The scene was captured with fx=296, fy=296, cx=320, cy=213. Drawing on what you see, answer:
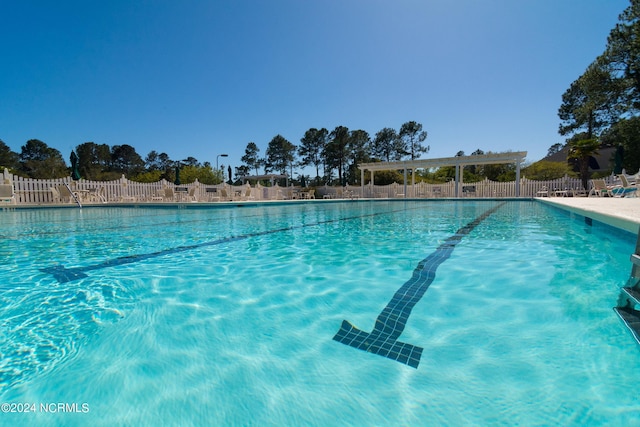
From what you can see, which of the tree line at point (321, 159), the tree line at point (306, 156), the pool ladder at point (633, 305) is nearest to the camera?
the pool ladder at point (633, 305)

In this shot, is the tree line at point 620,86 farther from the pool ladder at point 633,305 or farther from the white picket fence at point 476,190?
the pool ladder at point 633,305

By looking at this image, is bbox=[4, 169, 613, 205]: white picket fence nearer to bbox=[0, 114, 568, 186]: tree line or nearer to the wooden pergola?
the wooden pergola

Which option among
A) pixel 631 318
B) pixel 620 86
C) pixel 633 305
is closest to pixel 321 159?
pixel 620 86

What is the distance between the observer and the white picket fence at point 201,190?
1482 cm

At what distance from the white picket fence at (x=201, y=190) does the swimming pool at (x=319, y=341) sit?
14.7 m

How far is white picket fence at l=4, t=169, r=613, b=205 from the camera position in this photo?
1482 cm

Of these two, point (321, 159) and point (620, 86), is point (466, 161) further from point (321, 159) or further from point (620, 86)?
point (321, 159)

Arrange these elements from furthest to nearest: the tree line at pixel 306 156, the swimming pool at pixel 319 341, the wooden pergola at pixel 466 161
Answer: the tree line at pixel 306 156, the wooden pergola at pixel 466 161, the swimming pool at pixel 319 341

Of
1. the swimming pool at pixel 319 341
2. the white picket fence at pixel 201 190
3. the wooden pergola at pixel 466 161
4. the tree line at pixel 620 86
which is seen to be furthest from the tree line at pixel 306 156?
the swimming pool at pixel 319 341

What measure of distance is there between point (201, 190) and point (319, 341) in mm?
18472

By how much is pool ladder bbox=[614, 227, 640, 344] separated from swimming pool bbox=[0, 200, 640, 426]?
0.23 feet

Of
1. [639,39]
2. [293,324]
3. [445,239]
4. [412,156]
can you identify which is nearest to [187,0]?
[445,239]

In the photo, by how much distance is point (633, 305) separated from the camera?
197 cm

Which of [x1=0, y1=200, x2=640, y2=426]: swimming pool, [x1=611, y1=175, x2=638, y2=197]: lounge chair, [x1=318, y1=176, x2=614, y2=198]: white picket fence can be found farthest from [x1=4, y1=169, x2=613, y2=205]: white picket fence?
[x1=0, y1=200, x2=640, y2=426]: swimming pool
